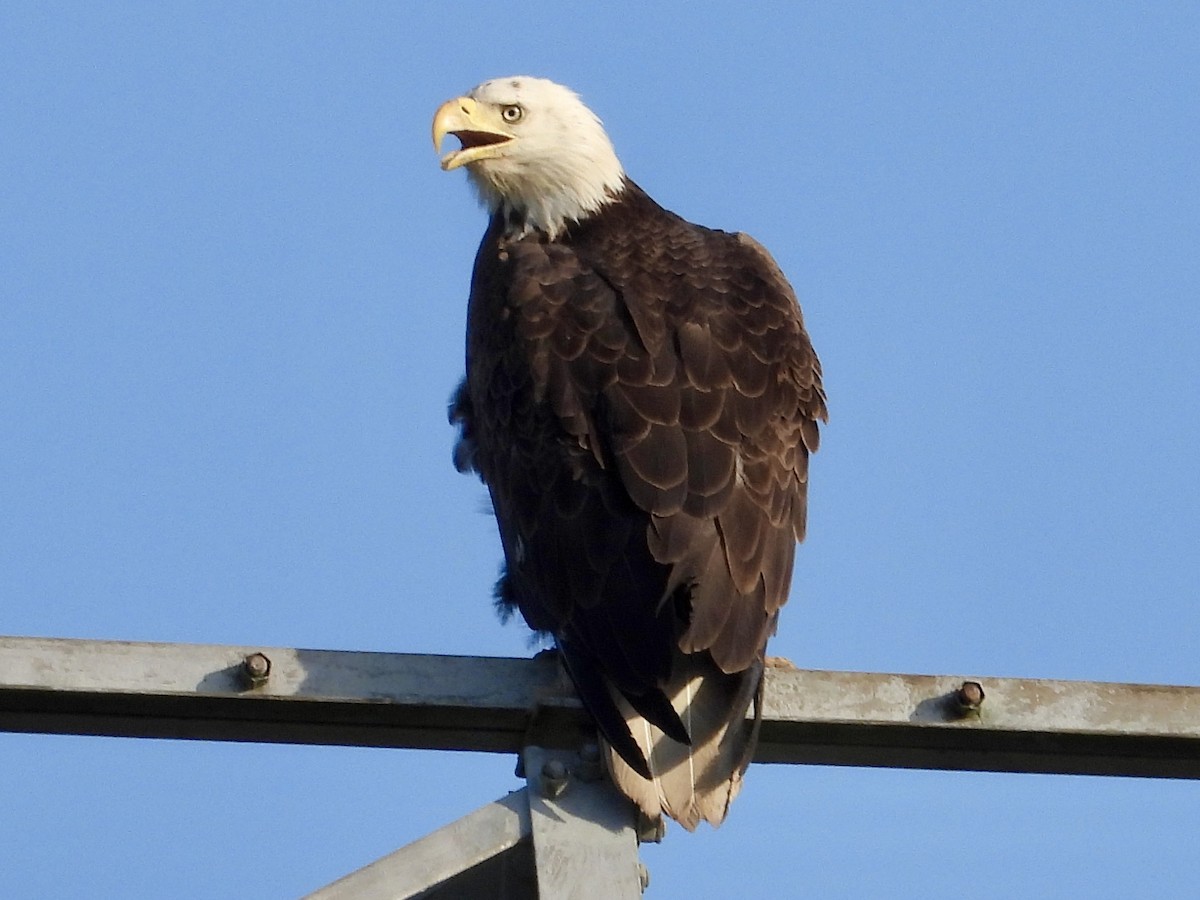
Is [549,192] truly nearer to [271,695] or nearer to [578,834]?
[271,695]

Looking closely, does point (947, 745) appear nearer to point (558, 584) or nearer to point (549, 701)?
point (549, 701)

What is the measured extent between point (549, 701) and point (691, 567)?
938mm

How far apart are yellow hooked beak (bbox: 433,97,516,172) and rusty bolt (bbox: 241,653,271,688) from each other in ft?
Result: 11.3

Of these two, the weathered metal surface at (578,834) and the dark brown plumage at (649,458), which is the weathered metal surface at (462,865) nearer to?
the weathered metal surface at (578,834)

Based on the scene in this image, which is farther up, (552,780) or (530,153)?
(530,153)

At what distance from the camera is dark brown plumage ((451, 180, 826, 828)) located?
484cm

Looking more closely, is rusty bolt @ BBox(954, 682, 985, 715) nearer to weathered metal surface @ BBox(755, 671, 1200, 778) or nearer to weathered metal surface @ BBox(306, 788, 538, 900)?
weathered metal surface @ BBox(755, 671, 1200, 778)

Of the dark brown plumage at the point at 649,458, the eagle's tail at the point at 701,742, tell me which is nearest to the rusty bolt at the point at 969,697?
the eagle's tail at the point at 701,742

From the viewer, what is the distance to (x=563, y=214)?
7219 millimetres

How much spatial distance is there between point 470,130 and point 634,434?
2.25 metres

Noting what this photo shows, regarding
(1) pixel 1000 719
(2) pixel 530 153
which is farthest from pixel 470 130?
(1) pixel 1000 719

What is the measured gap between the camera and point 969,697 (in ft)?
13.5

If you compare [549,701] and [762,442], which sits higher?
[762,442]

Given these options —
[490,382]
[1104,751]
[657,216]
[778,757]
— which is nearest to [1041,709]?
[1104,751]
